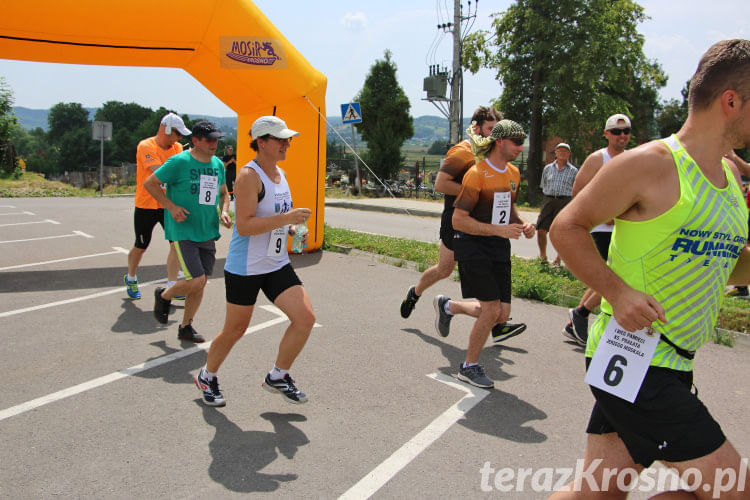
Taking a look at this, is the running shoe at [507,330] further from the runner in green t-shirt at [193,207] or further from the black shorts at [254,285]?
the runner in green t-shirt at [193,207]

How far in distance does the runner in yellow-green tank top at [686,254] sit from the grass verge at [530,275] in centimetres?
428

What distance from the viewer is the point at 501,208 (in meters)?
4.34

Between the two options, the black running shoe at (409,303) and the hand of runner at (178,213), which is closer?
the hand of runner at (178,213)

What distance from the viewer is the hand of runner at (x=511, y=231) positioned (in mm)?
3900

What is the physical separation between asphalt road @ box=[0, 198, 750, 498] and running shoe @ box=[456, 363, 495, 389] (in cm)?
5

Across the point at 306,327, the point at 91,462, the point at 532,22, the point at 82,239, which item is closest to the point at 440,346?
the point at 306,327

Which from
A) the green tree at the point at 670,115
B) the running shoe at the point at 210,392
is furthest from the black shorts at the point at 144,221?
the green tree at the point at 670,115

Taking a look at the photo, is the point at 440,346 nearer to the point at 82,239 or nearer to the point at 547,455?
the point at 547,455

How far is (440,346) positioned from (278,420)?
77.7 inches

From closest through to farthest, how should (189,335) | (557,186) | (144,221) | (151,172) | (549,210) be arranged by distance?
1. (189,335)
2. (151,172)
3. (144,221)
4. (557,186)
5. (549,210)

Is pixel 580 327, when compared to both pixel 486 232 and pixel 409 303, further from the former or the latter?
pixel 486 232

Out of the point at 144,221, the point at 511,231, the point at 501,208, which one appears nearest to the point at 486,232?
the point at 511,231

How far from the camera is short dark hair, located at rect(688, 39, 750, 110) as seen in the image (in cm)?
171

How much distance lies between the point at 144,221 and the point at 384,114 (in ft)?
73.0
